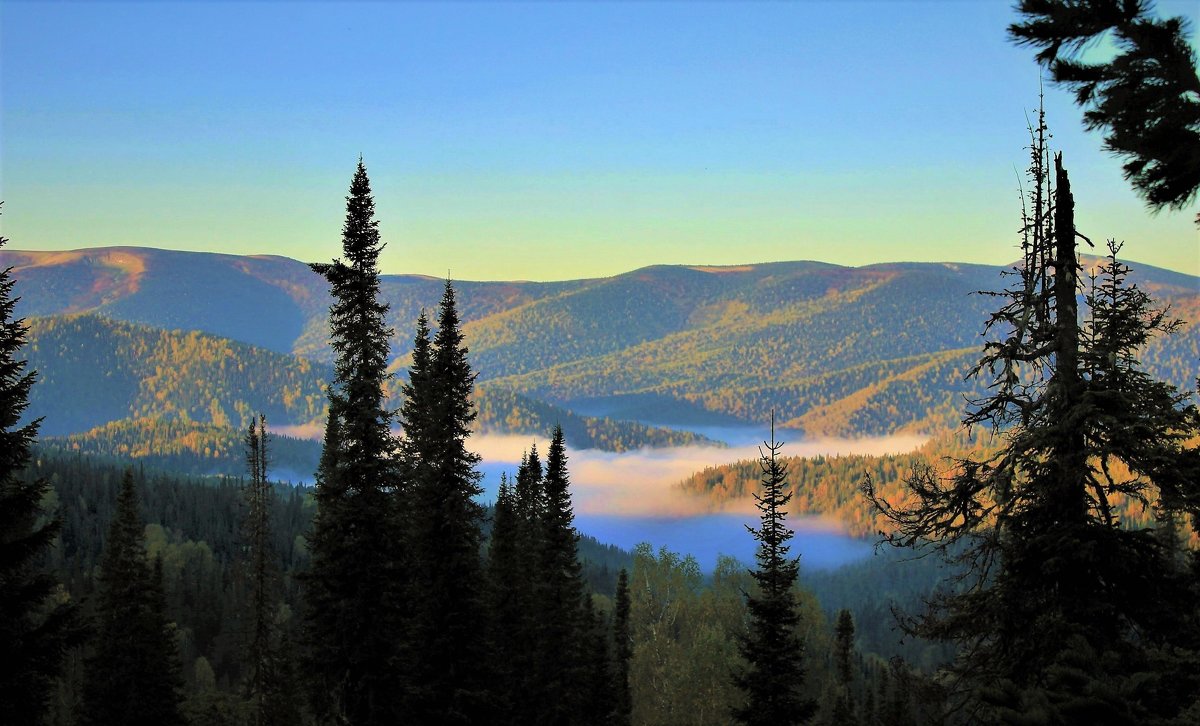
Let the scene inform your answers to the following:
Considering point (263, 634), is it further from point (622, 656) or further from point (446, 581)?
point (622, 656)

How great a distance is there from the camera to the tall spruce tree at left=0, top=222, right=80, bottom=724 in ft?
62.2

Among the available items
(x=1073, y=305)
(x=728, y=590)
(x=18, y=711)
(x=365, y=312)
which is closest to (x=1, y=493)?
(x=18, y=711)

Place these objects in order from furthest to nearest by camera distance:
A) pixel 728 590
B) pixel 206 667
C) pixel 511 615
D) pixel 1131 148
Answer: pixel 728 590, pixel 206 667, pixel 511 615, pixel 1131 148

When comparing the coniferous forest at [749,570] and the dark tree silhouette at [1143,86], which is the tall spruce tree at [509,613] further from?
the dark tree silhouette at [1143,86]

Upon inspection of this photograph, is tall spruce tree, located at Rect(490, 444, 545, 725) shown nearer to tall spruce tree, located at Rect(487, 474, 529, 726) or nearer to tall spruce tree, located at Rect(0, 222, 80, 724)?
tall spruce tree, located at Rect(487, 474, 529, 726)

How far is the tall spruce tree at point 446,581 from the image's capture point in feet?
105

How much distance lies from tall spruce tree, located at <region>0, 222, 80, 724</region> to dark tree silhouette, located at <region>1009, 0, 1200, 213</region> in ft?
59.1

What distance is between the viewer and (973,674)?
15.5 meters

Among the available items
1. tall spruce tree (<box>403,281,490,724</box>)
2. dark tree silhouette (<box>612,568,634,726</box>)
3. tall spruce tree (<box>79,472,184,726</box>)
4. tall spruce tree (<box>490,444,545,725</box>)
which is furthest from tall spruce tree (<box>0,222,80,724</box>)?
dark tree silhouette (<box>612,568,634,726</box>)

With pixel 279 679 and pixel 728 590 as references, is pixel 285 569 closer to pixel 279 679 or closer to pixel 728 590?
pixel 728 590

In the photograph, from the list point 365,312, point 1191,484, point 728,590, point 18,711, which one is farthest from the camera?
point 728,590

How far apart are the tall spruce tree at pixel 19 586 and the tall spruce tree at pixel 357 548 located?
1021 cm

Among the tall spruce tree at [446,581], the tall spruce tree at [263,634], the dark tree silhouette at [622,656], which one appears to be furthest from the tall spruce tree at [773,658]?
the dark tree silhouette at [622,656]

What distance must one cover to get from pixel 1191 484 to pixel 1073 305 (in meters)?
2.96
